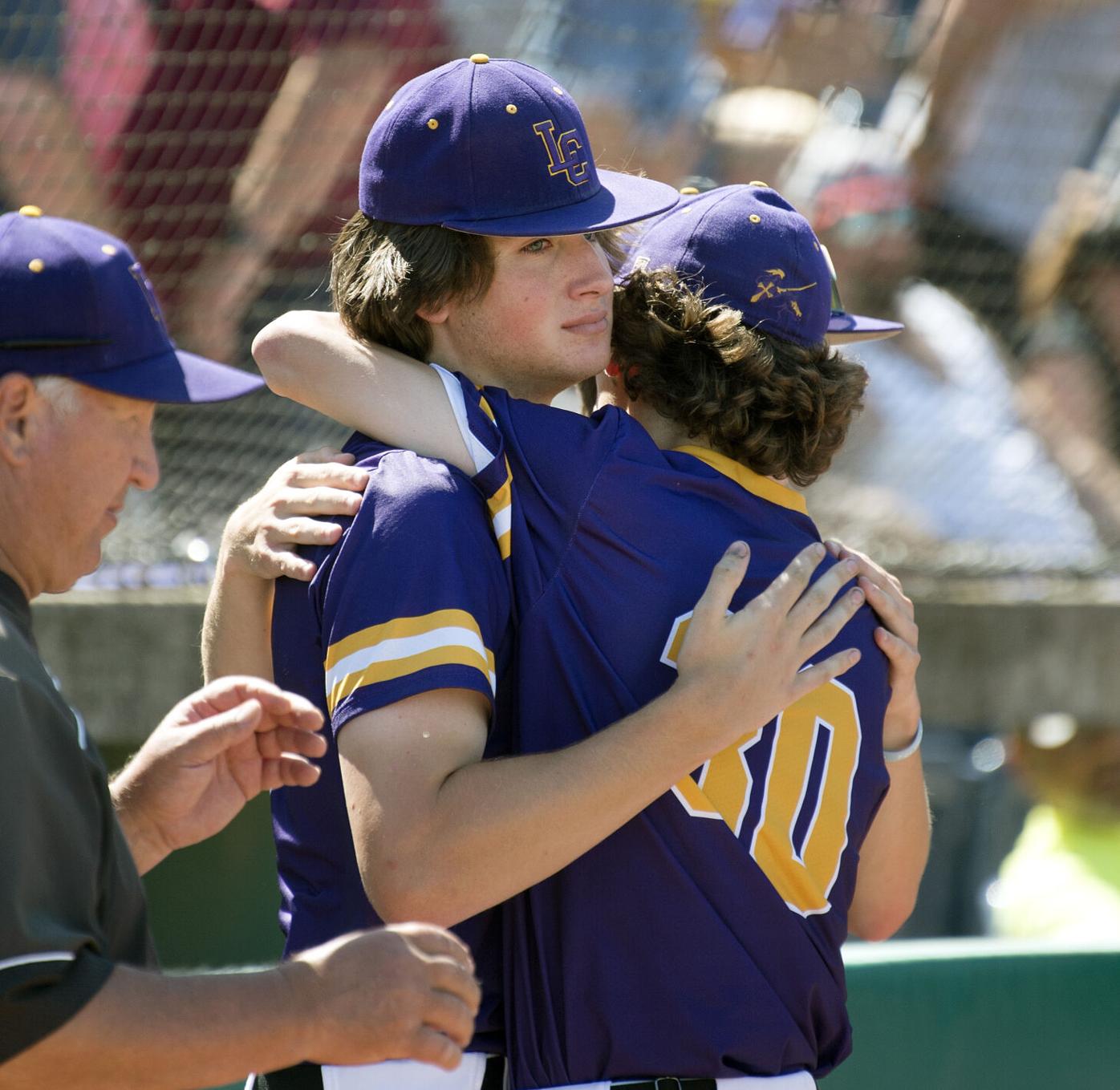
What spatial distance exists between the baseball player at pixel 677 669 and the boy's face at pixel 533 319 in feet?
0.22

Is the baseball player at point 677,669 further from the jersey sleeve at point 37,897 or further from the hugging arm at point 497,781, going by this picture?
the jersey sleeve at point 37,897

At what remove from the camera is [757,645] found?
1.28m

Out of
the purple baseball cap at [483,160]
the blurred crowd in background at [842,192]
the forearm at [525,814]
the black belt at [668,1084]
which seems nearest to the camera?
the forearm at [525,814]

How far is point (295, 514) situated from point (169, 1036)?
0.53 m

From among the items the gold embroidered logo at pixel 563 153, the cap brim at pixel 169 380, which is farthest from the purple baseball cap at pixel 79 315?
the gold embroidered logo at pixel 563 153

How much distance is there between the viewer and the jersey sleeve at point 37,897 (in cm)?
97

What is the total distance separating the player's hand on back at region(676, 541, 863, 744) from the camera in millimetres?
1254

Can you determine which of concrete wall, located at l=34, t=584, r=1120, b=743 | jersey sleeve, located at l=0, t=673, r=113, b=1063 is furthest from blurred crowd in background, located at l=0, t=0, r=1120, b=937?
jersey sleeve, located at l=0, t=673, r=113, b=1063

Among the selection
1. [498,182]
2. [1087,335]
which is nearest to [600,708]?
[498,182]

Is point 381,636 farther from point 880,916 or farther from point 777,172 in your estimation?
point 777,172

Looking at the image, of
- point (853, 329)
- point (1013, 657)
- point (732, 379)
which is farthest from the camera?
point (1013, 657)

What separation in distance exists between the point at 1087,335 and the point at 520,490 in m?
3.02

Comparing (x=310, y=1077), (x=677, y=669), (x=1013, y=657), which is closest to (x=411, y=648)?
(x=677, y=669)

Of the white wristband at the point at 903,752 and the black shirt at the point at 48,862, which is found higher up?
the black shirt at the point at 48,862
